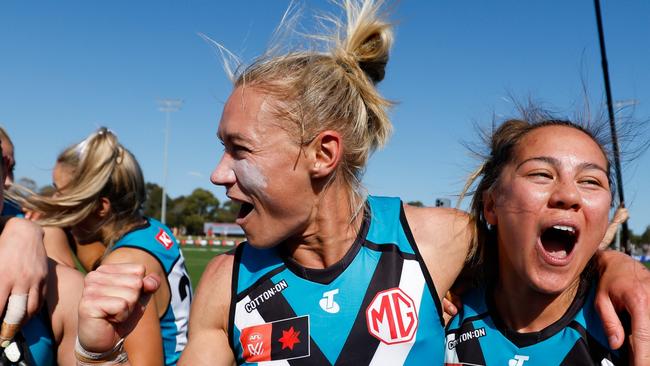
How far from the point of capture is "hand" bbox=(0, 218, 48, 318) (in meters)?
2.28

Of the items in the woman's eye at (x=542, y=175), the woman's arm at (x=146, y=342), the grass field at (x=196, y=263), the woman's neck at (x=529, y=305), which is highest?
the woman's eye at (x=542, y=175)

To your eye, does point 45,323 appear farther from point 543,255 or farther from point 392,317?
point 543,255

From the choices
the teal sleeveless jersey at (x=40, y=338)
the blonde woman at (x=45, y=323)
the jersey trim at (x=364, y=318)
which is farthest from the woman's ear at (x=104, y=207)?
the jersey trim at (x=364, y=318)

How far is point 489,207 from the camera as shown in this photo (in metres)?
2.68

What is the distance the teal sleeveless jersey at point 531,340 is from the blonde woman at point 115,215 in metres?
2.00

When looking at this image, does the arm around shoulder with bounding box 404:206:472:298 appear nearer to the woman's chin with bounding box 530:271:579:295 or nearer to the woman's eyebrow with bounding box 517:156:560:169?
the woman's chin with bounding box 530:271:579:295

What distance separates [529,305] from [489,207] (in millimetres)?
463

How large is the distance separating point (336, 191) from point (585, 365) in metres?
1.25

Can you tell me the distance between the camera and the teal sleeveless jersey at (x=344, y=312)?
2.43m

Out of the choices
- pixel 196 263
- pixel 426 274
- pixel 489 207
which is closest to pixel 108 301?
pixel 426 274

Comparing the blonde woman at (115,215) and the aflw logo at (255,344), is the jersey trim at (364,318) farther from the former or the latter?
the blonde woman at (115,215)

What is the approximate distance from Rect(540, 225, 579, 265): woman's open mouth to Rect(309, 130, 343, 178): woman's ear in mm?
928

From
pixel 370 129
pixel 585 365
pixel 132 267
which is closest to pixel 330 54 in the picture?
pixel 370 129

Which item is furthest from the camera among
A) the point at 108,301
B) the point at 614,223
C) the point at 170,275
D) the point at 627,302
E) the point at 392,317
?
the point at 170,275
